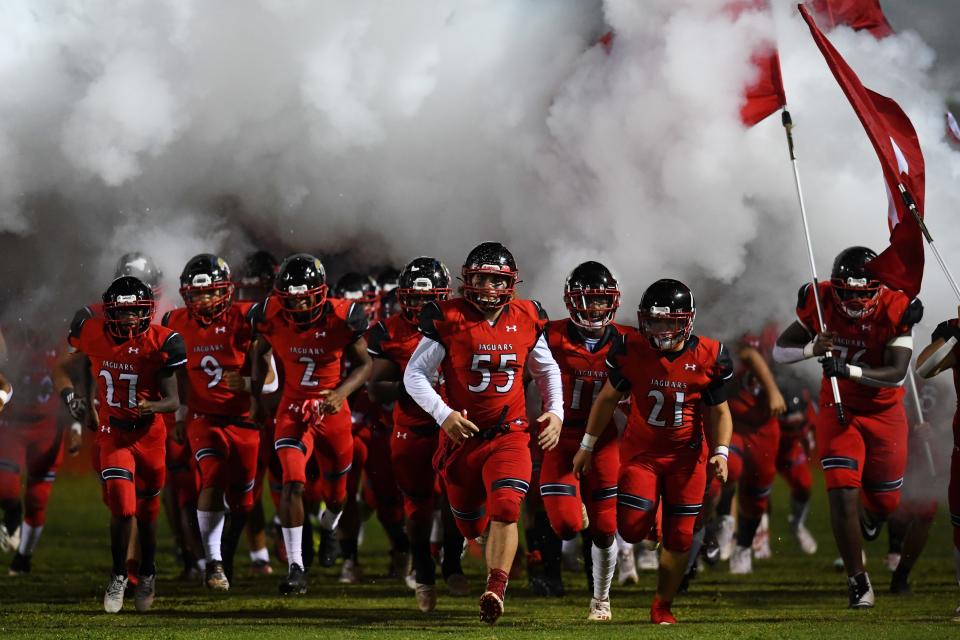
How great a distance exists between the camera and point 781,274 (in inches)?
422

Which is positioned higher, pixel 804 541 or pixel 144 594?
pixel 804 541

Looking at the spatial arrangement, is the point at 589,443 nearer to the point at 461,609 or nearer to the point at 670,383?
the point at 670,383

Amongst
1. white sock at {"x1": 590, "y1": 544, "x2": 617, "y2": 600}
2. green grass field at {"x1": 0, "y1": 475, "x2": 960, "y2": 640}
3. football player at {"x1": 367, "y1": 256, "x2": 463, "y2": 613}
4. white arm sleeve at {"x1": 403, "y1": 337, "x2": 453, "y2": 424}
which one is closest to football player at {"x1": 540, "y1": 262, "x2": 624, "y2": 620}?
white sock at {"x1": 590, "y1": 544, "x2": 617, "y2": 600}

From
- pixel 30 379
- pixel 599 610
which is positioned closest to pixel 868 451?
pixel 599 610

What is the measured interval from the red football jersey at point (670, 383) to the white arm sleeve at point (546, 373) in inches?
11.9

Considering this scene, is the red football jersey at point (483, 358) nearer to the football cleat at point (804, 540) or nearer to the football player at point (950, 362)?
the football player at point (950, 362)

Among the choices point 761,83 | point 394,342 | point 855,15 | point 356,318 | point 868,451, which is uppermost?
point 855,15

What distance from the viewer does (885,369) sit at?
27.2 ft

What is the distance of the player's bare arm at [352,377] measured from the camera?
8.95 m

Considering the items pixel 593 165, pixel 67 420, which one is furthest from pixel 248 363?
pixel 593 165

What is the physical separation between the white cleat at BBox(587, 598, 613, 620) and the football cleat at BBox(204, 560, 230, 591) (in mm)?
2723

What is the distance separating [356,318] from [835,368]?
316 centimetres

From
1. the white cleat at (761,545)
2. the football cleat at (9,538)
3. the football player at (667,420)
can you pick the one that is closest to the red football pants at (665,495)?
the football player at (667,420)

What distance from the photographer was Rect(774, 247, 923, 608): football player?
8211 mm
